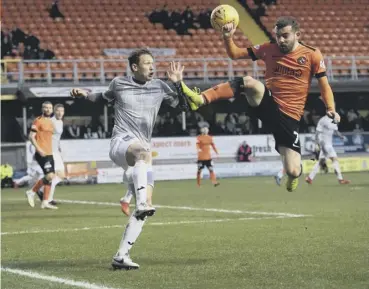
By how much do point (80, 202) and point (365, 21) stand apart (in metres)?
23.5

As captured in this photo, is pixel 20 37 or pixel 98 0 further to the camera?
pixel 98 0

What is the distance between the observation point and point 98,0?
3872 centimetres

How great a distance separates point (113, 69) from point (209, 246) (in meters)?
23.2

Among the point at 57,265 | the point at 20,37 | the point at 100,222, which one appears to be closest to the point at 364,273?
the point at 57,265

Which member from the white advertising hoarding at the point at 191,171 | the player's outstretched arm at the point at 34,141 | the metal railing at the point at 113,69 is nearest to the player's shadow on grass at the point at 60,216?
the player's outstretched arm at the point at 34,141

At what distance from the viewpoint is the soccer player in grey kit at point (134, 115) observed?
29.8ft

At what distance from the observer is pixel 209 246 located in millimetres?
11125

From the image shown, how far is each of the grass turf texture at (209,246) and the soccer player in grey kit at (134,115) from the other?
42 centimetres

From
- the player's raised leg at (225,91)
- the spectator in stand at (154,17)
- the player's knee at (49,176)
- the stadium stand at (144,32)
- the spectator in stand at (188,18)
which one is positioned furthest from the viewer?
the spectator in stand at (188,18)

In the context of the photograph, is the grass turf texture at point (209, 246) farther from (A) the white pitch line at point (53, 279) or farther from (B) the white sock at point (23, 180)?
(B) the white sock at point (23, 180)

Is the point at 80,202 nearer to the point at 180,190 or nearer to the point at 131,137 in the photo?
the point at 180,190

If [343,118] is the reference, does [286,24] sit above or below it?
above

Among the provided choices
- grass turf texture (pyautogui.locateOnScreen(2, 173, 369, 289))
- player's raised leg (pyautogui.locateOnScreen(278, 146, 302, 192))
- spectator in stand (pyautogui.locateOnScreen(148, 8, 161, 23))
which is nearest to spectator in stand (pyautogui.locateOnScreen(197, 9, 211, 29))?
spectator in stand (pyautogui.locateOnScreen(148, 8, 161, 23))

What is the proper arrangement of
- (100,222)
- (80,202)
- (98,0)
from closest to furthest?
(100,222) → (80,202) → (98,0)
